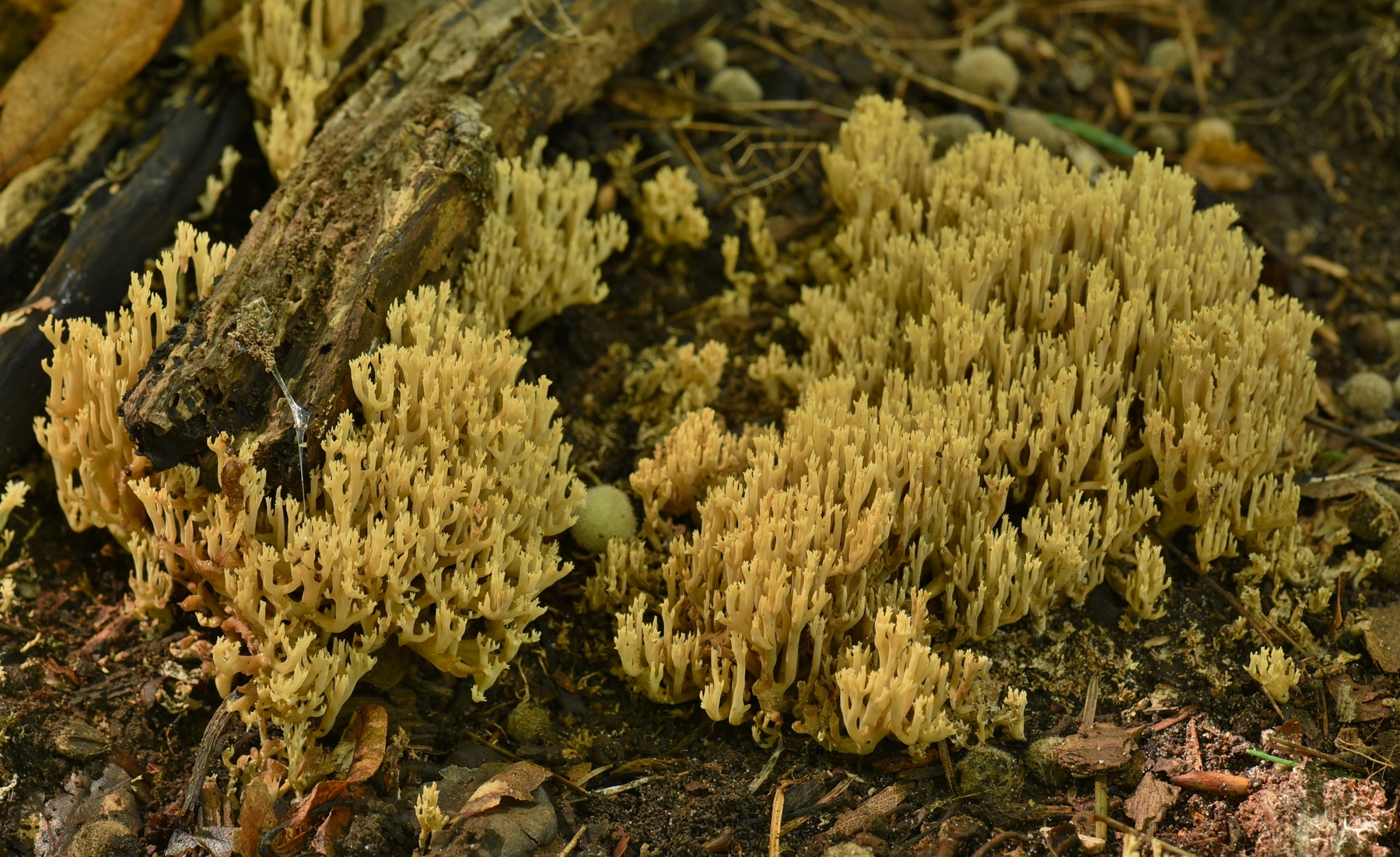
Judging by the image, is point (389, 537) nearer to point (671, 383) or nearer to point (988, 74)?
point (671, 383)

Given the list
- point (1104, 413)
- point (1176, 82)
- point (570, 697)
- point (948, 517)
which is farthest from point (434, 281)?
point (1176, 82)

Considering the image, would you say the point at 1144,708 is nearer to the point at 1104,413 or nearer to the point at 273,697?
the point at 1104,413

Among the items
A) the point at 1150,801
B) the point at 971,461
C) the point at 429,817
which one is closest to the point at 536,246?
the point at 971,461

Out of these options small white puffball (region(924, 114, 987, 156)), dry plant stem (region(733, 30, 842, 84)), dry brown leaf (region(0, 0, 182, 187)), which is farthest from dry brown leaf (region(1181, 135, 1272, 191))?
dry brown leaf (region(0, 0, 182, 187))

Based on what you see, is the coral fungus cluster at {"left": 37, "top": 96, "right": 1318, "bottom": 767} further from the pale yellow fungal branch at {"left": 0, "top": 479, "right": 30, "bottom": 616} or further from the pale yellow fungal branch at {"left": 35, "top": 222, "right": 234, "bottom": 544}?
the pale yellow fungal branch at {"left": 0, "top": 479, "right": 30, "bottom": 616}

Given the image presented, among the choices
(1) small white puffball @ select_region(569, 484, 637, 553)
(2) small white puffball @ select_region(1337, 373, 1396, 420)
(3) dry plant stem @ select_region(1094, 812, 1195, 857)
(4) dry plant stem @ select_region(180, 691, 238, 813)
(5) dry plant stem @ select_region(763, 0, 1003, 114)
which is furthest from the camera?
(5) dry plant stem @ select_region(763, 0, 1003, 114)

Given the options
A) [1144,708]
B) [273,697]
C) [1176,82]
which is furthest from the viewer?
[1176,82]

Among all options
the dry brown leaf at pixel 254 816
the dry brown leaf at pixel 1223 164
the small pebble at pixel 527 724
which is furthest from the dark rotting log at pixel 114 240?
the dry brown leaf at pixel 1223 164
